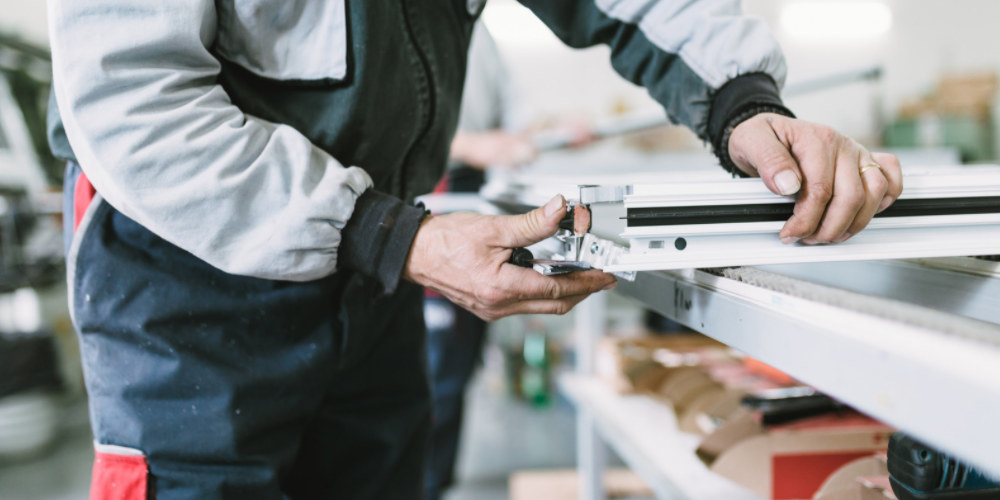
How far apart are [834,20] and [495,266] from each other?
19.7ft

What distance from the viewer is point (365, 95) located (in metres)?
0.70

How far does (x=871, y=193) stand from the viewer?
1.66ft

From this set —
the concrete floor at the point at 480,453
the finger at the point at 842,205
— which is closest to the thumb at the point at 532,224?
the finger at the point at 842,205

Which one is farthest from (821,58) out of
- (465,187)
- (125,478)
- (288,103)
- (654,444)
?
(125,478)

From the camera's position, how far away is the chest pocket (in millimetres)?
638

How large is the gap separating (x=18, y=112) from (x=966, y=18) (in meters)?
6.29

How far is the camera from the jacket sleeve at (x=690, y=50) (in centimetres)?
72

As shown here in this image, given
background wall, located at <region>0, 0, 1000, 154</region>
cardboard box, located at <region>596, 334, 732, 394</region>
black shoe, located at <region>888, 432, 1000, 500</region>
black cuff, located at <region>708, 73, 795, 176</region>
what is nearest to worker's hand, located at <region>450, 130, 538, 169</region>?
cardboard box, located at <region>596, 334, 732, 394</region>

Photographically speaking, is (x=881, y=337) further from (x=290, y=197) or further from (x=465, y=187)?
(x=465, y=187)

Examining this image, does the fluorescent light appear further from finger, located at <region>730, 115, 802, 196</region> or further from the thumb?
the thumb

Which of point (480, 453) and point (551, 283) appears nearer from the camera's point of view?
point (551, 283)

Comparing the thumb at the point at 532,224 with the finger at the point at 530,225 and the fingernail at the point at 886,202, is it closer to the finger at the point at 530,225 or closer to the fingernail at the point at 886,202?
the finger at the point at 530,225

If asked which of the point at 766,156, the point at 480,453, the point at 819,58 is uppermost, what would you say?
the point at 819,58

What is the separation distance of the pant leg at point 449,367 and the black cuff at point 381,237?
1.26 metres
